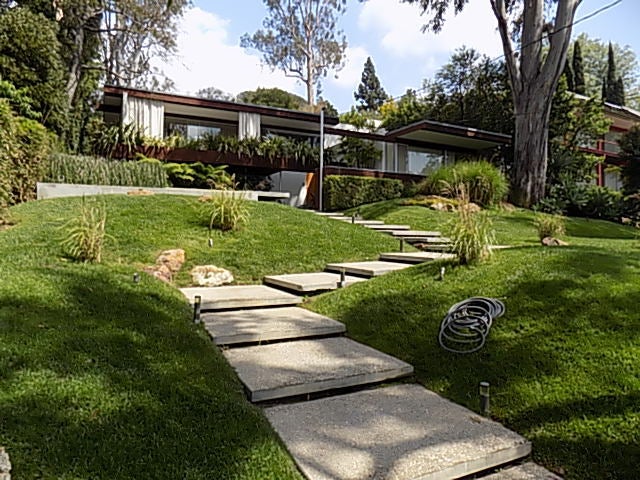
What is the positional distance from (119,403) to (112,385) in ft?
0.60

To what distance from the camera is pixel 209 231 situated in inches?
264

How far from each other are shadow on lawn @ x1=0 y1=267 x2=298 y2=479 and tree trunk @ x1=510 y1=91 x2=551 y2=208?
42.0 ft

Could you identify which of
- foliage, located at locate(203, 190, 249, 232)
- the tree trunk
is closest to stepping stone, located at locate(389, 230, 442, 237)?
foliage, located at locate(203, 190, 249, 232)

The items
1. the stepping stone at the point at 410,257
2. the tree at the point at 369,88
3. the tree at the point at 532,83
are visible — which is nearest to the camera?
the stepping stone at the point at 410,257

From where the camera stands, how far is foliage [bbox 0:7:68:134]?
33.3 feet

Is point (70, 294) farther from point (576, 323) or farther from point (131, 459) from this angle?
point (576, 323)

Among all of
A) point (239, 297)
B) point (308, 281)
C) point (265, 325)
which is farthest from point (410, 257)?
point (265, 325)

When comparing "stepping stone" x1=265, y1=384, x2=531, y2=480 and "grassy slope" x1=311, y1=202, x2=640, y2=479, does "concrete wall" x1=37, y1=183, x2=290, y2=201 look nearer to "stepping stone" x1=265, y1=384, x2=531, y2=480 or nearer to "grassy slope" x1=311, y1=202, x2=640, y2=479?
"grassy slope" x1=311, y1=202, x2=640, y2=479

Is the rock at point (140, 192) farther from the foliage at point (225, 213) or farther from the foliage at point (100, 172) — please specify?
the foliage at point (225, 213)

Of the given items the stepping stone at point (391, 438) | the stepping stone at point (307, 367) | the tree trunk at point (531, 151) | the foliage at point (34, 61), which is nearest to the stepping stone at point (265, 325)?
the stepping stone at point (307, 367)

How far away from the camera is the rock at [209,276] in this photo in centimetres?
537

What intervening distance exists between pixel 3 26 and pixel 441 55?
18.4m

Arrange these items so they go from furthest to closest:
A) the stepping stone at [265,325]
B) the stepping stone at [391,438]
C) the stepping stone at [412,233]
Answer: the stepping stone at [412,233], the stepping stone at [265,325], the stepping stone at [391,438]

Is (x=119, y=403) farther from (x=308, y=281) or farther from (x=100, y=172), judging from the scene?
(x=100, y=172)
